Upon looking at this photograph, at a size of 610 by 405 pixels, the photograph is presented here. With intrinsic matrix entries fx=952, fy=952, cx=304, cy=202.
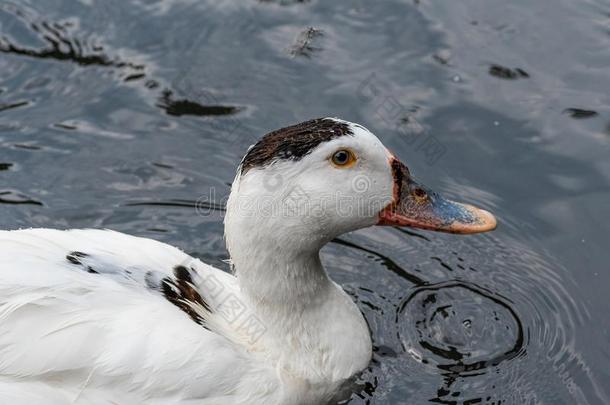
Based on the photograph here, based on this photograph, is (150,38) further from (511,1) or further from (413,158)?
(511,1)

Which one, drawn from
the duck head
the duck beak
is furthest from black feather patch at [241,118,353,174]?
the duck beak

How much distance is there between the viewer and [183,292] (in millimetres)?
4871

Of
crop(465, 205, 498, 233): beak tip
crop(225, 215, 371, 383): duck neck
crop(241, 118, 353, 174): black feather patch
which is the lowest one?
crop(225, 215, 371, 383): duck neck

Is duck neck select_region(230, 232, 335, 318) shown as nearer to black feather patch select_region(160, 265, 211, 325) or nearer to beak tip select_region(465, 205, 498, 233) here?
black feather patch select_region(160, 265, 211, 325)

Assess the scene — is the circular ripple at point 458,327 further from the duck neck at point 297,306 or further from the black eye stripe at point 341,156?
the black eye stripe at point 341,156

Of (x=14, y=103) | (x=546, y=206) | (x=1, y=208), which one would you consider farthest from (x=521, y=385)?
(x=14, y=103)

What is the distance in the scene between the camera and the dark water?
5766 mm

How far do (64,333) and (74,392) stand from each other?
10.7 inches

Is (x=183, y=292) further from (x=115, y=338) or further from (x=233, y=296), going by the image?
(x=115, y=338)

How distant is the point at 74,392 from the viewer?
4.34m

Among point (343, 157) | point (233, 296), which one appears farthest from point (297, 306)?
point (343, 157)

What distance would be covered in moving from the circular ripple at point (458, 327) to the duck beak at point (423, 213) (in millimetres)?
982

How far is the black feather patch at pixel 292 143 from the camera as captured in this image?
4512 millimetres

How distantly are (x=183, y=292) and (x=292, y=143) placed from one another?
0.99 m
